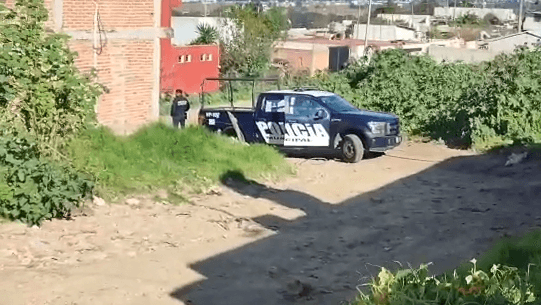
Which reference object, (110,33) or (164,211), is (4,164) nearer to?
(164,211)

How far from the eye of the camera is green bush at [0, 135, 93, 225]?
35.4 ft

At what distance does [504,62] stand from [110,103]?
11133 millimetres

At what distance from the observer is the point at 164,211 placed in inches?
498

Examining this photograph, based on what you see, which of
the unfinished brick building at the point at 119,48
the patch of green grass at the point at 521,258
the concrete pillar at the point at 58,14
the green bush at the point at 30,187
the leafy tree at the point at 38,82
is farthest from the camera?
the unfinished brick building at the point at 119,48

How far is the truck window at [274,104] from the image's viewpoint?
1891 cm

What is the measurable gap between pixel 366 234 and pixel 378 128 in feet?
22.9

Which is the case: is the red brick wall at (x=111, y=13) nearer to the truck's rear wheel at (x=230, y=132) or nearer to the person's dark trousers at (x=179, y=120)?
the person's dark trousers at (x=179, y=120)

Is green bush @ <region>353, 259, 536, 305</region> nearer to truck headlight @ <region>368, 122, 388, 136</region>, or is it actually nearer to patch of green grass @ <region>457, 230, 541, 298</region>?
patch of green grass @ <region>457, 230, 541, 298</region>

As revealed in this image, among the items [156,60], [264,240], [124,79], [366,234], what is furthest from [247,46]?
[264,240]

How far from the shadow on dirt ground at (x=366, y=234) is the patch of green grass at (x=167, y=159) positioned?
0.67 m

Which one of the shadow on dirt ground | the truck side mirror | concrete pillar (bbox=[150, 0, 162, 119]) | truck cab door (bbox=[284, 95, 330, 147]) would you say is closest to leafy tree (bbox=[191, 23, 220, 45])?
→ truck cab door (bbox=[284, 95, 330, 147])

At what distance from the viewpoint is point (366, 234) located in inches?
470

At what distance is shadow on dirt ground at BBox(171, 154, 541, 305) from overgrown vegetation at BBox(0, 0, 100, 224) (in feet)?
8.34

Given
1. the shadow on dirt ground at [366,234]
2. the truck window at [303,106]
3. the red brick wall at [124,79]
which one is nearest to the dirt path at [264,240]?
the shadow on dirt ground at [366,234]
